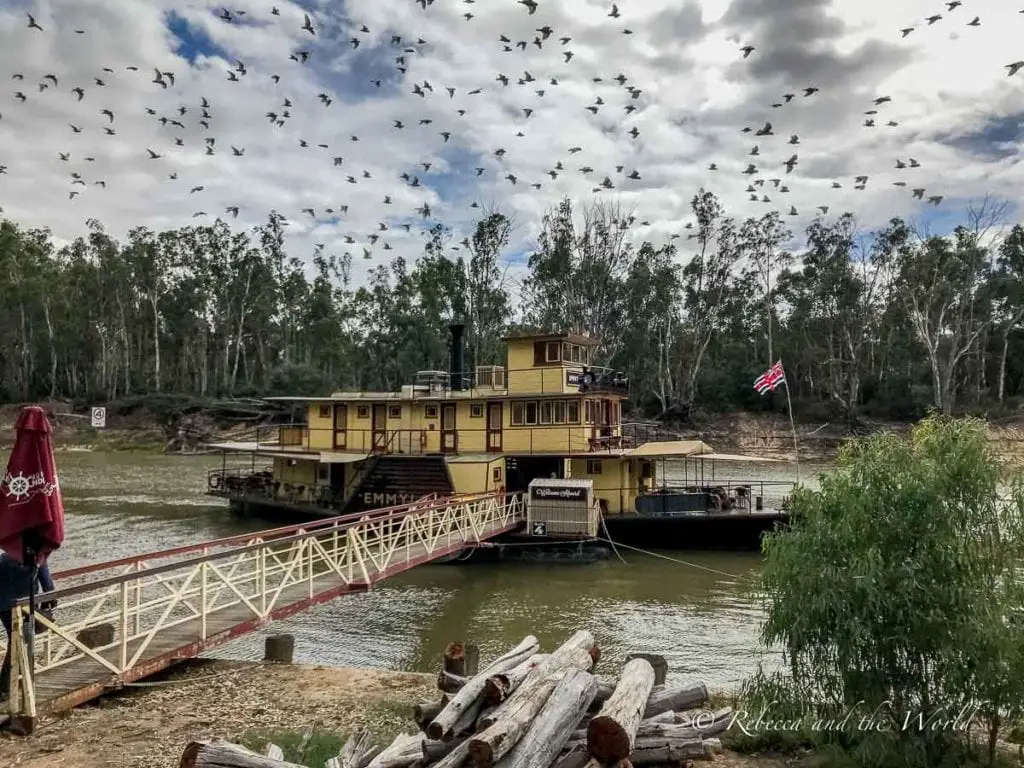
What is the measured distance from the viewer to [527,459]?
24062 millimetres

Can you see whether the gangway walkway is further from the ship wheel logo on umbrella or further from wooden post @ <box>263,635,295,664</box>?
the ship wheel logo on umbrella

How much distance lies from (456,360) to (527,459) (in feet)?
19.9

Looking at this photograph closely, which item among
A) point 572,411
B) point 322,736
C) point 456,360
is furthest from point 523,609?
point 456,360

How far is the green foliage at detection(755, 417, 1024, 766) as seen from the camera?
612 cm

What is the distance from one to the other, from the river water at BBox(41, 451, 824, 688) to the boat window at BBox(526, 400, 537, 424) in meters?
5.08

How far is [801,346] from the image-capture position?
66.1 m

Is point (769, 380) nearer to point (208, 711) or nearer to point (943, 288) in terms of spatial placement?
point (208, 711)

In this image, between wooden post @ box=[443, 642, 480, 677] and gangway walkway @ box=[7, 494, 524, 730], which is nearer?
gangway walkway @ box=[7, 494, 524, 730]

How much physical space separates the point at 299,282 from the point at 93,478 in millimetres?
40177

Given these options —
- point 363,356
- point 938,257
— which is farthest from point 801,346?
point 363,356

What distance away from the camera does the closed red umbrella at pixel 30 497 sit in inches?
255

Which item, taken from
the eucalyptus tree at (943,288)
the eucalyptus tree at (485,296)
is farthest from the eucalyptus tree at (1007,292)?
the eucalyptus tree at (485,296)

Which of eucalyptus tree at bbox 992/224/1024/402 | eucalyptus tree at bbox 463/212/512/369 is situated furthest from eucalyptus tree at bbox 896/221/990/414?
eucalyptus tree at bbox 463/212/512/369

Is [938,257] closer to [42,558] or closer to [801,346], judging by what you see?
[801,346]
